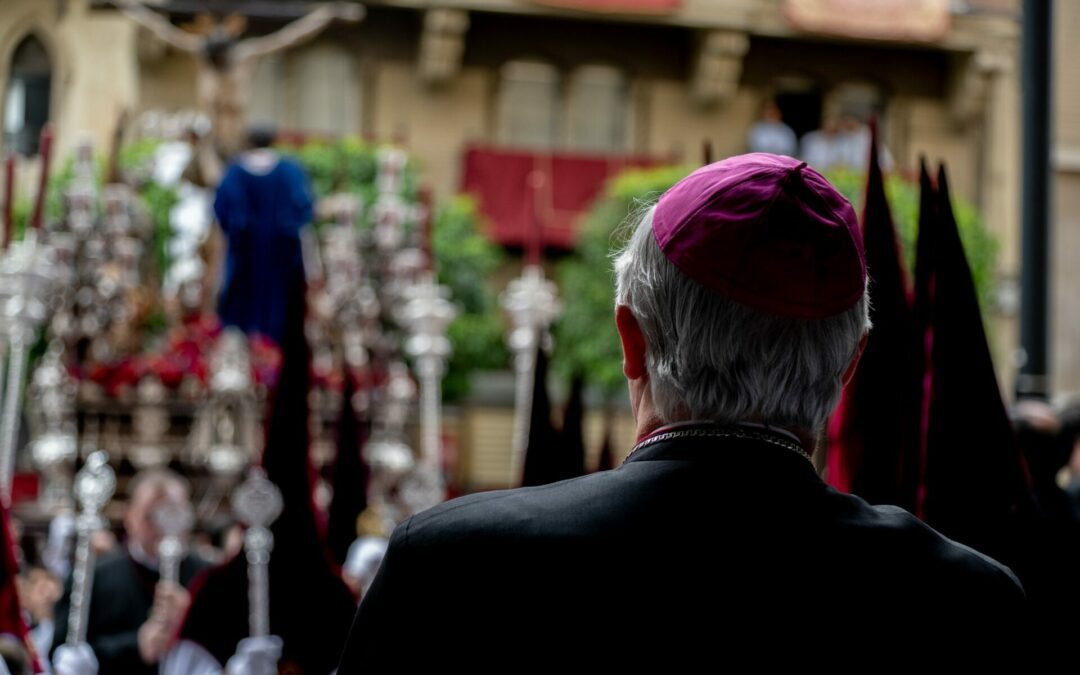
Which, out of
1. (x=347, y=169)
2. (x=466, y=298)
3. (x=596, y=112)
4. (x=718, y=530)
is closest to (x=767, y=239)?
(x=718, y=530)

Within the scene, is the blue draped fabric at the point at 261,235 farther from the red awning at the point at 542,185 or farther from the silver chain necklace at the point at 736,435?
the red awning at the point at 542,185

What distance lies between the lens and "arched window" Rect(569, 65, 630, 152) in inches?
965

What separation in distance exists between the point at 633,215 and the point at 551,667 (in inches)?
21.8

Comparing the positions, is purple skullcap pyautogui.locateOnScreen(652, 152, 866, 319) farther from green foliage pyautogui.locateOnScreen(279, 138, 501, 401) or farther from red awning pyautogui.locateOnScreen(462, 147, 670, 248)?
red awning pyautogui.locateOnScreen(462, 147, 670, 248)

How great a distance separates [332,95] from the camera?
2395 cm

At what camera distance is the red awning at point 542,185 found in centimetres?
2378

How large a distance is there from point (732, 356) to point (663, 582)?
0.73 ft

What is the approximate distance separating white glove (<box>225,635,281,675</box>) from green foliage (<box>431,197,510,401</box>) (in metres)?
15.8

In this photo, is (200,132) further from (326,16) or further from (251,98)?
(251,98)

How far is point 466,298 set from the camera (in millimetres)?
21078

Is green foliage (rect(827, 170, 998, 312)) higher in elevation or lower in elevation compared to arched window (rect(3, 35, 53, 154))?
lower

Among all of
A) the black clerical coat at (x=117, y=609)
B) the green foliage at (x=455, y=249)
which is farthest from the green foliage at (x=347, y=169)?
the black clerical coat at (x=117, y=609)

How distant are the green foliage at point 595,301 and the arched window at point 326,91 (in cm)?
414

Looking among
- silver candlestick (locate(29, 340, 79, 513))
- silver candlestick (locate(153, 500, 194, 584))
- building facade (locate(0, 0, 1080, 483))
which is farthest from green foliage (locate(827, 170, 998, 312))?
silver candlestick (locate(153, 500, 194, 584))
